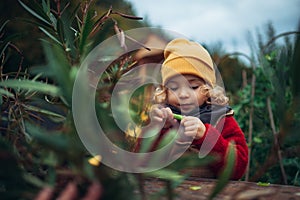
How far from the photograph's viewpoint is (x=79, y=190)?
0.27 meters

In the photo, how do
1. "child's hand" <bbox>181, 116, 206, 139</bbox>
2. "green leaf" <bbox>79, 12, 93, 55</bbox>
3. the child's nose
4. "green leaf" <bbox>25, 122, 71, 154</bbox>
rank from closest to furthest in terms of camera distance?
"green leaf" <bbox>25, 122, 71, 154</bbox> < "green leaf" <bbox>79, 12, 93, 55</bbox> < "child's hand" <bbox>181, 116, 206, 139</bbox> < the child's nose


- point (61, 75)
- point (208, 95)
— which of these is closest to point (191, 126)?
point (208, 95)

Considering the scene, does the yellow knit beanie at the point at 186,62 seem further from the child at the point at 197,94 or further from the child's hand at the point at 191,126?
the child's hand at the point at 191,126

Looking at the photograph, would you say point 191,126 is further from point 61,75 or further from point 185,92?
point 61,75

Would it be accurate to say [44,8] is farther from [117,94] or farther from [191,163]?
[191,163]

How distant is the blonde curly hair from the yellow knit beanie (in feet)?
0.09

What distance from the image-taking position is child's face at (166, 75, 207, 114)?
1033 millimetres

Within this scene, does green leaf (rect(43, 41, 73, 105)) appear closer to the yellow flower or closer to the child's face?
the yellow flower

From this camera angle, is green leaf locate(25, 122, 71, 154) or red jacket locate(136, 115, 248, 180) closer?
green leaf locate(25, 122, 71, 154)

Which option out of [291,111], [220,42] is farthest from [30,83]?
[220,42]

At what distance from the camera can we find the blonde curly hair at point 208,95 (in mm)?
1097

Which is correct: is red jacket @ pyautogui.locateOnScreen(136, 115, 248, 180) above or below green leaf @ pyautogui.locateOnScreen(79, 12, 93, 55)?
below

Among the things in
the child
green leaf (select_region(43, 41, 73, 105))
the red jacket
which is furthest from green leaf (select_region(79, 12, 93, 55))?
the child

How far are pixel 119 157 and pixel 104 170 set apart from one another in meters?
0.03
